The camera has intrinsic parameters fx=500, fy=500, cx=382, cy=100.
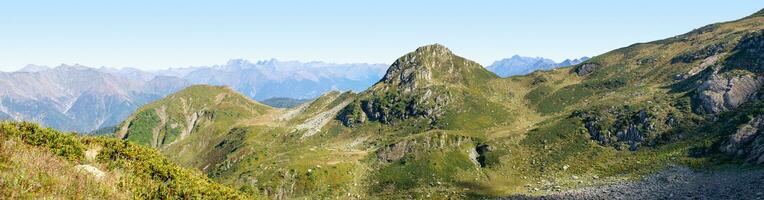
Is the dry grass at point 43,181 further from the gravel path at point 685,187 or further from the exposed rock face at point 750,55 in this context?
the exposed rock face at point 750,55

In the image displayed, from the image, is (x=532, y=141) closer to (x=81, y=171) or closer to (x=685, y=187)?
(x=685, y=187)

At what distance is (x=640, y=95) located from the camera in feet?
519

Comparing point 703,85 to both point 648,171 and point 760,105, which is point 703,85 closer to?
point 760,105

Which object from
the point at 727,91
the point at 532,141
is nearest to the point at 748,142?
the point at 727,91

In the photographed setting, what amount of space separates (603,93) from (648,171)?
245 feet

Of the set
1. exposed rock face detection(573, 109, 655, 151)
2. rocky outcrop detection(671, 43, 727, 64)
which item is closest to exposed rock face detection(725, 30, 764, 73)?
rocky outcrop detection(671, 43, 727, 64)

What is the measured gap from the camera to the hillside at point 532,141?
378 ft

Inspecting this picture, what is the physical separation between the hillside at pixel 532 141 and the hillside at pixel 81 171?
→ 8059 cm

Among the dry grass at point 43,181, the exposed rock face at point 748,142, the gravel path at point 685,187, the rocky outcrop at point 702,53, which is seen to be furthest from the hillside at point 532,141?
the dry grass at point 43,181

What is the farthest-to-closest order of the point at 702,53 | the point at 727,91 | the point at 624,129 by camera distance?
the point at 702,53, the point at 727,91, the point at 624,129

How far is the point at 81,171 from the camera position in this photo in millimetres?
24844

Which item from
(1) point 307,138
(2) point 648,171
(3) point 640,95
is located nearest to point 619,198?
(2) point 648,171

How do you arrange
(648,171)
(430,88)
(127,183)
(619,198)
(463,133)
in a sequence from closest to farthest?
(127,183) < (619,198) < (648,171) < (463,133) < (430,88)

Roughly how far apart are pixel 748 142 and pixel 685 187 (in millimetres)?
21100
